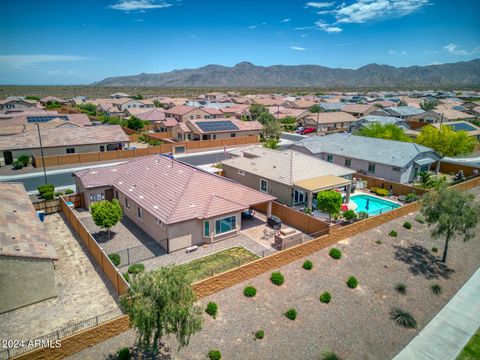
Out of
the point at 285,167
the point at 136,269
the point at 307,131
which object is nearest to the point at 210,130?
the point at 307,131

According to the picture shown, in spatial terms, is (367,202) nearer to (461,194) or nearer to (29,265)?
(461,194)

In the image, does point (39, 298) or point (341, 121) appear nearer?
point (39, 298)

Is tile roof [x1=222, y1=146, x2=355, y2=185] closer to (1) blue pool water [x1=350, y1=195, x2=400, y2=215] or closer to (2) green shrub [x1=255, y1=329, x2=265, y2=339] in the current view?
(1) blue pool water [x1=350, y1=195, x2=400, y2=215]

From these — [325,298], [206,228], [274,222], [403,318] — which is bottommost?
[403,318]

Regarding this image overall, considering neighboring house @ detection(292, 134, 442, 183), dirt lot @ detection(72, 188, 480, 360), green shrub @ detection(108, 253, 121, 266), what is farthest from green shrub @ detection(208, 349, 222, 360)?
neighboring house @ detection(292, 134, 442, 183)

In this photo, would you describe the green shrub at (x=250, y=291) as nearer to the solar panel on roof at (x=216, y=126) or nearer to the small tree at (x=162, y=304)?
the small tree at (x=162, y=304)

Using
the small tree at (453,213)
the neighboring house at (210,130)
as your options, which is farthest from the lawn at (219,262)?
the neighboring house at (210,130)

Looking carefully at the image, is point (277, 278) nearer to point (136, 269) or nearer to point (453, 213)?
point (136, 269)

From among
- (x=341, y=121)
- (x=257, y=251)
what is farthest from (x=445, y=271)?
(x=341, y=121)
